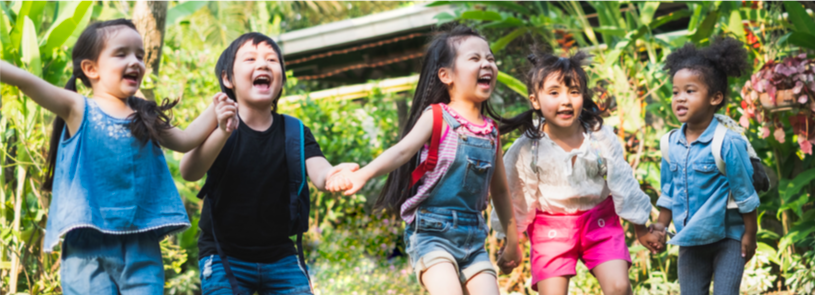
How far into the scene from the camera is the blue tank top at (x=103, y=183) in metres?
2.21

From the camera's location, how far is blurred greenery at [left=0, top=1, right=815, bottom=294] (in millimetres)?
3969

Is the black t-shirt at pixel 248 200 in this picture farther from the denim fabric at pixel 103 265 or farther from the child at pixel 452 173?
the child at pixel 452 173

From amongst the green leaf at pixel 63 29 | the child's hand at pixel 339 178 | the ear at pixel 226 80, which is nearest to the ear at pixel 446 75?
the child's hand at pixel 339 178

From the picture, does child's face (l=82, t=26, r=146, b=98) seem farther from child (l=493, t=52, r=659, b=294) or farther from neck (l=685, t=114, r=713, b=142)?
neck (l=685, t=114, r=713, b=142)

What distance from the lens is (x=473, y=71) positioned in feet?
8.84

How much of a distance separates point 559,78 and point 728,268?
1127mm

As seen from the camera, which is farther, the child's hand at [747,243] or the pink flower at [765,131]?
the pink flower at [765,131]

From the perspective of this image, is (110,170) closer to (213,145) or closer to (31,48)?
(213,145)

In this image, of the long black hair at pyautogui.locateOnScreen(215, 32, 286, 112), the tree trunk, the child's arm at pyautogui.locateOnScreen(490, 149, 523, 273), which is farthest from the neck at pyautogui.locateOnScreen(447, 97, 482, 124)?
the tree trunk

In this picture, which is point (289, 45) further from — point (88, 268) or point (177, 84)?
point (88, 268)

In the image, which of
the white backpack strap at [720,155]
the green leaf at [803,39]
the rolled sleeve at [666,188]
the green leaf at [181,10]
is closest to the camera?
the white backpack strap at [720,155]

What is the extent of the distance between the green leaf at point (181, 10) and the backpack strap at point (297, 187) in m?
3.13

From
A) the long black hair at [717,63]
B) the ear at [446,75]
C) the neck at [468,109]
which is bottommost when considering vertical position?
the neck at [468,109]

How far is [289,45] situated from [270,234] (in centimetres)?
590
